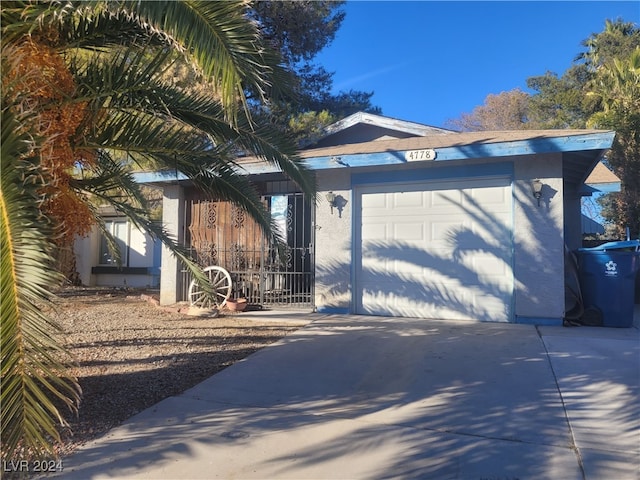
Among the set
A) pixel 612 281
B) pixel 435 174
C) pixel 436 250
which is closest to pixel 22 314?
pixel 436 250

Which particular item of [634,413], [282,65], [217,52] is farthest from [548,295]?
[217,52]

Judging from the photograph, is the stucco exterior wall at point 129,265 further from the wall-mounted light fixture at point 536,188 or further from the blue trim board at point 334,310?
the wall-mounted light fixture at point 536,188

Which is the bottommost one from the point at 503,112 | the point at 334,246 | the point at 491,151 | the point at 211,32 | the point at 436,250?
the point at 436,250

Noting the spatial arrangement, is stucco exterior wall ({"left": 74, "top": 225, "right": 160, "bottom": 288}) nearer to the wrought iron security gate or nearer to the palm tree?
the wrought iron security gate

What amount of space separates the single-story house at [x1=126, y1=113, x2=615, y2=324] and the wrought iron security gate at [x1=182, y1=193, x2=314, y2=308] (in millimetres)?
24

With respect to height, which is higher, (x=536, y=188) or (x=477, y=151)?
(x=477, y=151)

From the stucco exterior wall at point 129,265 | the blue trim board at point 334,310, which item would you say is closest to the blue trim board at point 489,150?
the blue trim board at point 334,310

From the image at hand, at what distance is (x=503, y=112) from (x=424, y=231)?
83.2 ft

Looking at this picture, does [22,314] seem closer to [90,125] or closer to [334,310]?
[90,125]

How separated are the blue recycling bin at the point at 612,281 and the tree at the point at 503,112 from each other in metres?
23.2

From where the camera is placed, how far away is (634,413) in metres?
4.09

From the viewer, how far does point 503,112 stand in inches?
1201

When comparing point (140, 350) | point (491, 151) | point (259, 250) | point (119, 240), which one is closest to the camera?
point (140, 350)

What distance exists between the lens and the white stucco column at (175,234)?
10914 mm
